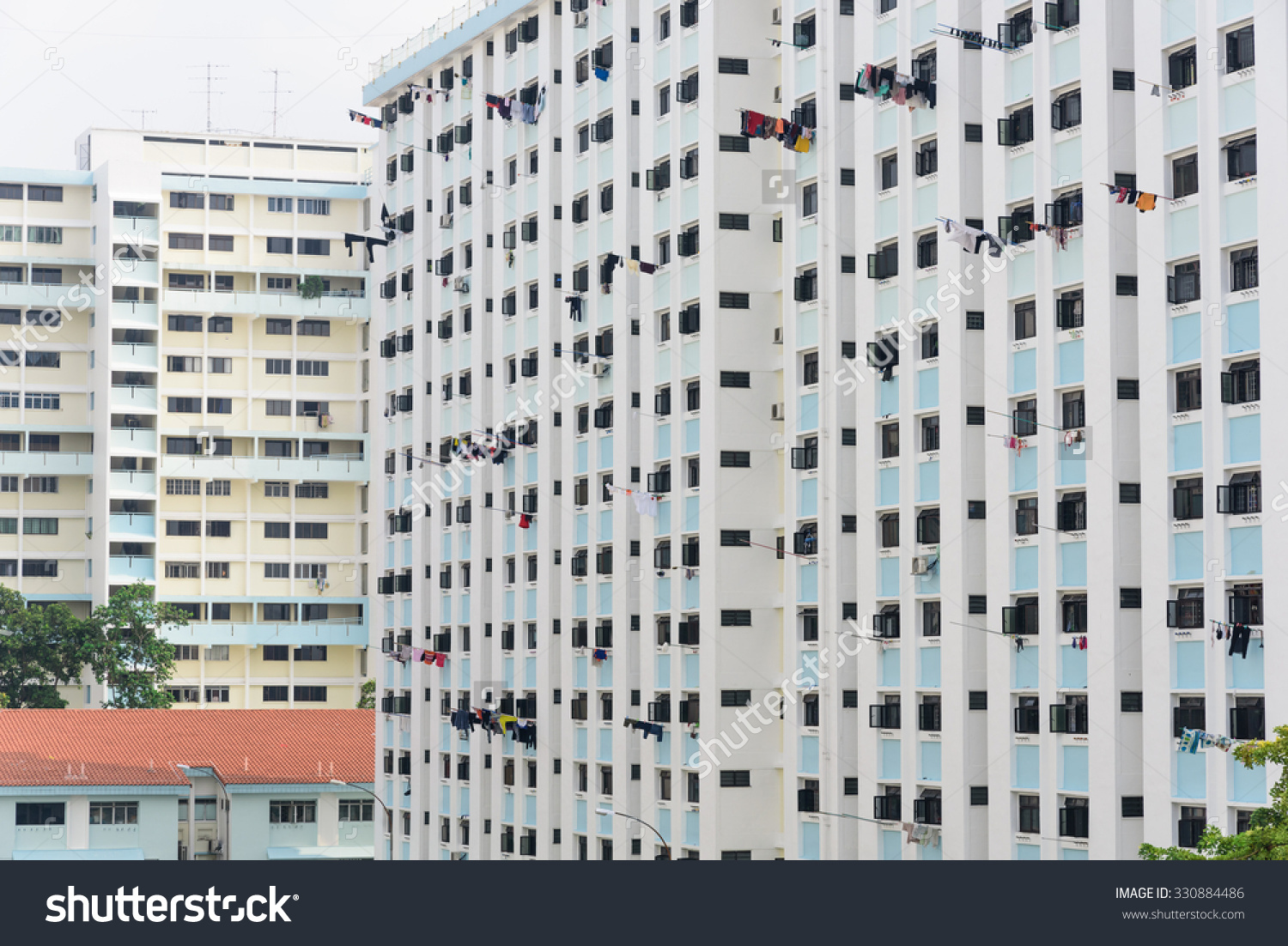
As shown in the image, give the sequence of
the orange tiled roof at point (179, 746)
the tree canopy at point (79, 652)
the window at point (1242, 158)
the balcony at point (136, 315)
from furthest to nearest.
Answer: the balcony at point (136, 315) → the tree canopy at point (79, 652) → the orange tiled roof at point (179, 746) → the window at point (1242, 158)

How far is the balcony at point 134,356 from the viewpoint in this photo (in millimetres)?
94188

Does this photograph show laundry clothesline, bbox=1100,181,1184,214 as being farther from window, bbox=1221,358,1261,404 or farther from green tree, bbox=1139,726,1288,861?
green tree, bbox=1139,726,1288,861

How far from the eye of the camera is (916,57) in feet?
140

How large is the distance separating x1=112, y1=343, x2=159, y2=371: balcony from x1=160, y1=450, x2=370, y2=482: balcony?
311 centimetres

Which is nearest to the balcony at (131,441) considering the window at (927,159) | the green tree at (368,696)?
the green tree at (368,696)

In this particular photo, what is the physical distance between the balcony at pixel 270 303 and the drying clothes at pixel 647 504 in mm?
49656

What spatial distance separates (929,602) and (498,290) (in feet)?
71.4

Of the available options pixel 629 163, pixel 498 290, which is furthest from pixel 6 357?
pixel 629 163

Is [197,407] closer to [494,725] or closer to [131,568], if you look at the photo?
[131,568]

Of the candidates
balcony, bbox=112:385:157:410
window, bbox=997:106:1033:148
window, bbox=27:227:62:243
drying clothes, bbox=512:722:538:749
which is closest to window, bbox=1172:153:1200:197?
window, bbox=997:106:1033:148

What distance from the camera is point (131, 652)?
84.5 metres

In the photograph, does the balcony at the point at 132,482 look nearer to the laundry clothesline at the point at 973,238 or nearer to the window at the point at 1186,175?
the laundry clothesline at the point at 973,238

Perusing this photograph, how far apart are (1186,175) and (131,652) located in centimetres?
5882

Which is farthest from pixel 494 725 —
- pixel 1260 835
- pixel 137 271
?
pixel 137 271
